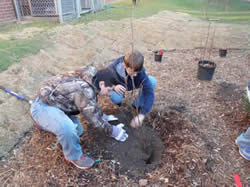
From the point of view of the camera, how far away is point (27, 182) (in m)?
2.00

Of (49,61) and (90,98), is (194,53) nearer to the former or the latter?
(49,61)

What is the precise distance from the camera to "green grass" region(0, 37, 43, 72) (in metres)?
3.50

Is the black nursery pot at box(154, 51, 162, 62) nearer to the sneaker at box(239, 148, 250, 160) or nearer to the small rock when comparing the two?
the sneaker at box(239, 148, 250, 160)

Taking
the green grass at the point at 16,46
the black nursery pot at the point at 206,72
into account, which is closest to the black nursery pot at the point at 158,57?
the black nursery pot at the point at 206,72

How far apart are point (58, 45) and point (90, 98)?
3336 millimetres

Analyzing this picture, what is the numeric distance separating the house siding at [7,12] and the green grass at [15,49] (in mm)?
2118

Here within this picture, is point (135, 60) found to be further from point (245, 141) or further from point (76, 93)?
point (245, 141)

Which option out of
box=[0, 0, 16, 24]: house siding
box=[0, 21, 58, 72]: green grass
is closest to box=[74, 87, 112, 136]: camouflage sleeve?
box=[0, 21, 58, 72]: green grass

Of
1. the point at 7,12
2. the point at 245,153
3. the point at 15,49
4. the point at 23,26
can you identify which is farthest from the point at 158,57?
the point at 7,12

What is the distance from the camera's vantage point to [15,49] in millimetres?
3920

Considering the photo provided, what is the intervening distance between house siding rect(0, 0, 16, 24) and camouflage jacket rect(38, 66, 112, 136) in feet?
17.2

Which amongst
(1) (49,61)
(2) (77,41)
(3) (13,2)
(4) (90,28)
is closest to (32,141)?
(1) (49,61)

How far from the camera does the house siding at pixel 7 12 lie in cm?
579

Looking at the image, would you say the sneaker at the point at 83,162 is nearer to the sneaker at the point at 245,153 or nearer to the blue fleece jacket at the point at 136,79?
the blue fleece jacket at the point at 136,79
